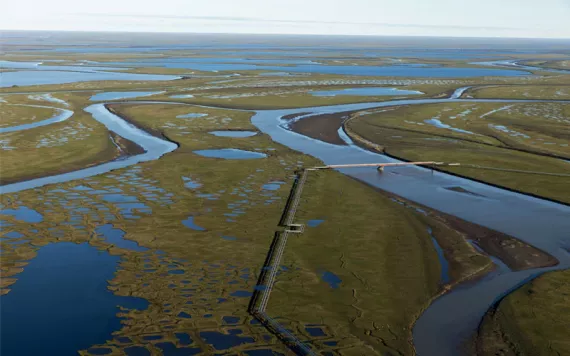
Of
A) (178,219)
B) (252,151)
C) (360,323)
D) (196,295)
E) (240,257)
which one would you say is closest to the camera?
(360,323)

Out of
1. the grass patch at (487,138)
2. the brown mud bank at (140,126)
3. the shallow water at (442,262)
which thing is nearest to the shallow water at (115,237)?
the shallow water at (442,262)

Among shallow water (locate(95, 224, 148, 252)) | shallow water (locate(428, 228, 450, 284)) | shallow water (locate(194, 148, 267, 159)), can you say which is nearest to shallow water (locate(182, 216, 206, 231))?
shallow water (locate(95, 224, 148, 252))

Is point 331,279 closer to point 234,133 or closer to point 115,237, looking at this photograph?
point 115,237

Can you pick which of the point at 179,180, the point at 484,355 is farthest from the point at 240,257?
the point at 179,180

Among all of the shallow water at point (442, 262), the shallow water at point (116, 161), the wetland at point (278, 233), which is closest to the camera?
the wetland at point (278, 233)

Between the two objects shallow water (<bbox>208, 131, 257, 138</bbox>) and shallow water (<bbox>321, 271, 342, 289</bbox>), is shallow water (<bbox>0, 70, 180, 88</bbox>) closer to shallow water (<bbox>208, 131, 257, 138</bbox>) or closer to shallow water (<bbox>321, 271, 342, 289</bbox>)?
shallow water (<bbox>208, 131, 257, 138</bbox>)

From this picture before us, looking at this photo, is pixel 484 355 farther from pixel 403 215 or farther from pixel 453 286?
pixel 403 215

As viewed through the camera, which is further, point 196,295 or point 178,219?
point 178,219

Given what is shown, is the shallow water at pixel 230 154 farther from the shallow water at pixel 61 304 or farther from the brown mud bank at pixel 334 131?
the shallow water at pixel 61 304
